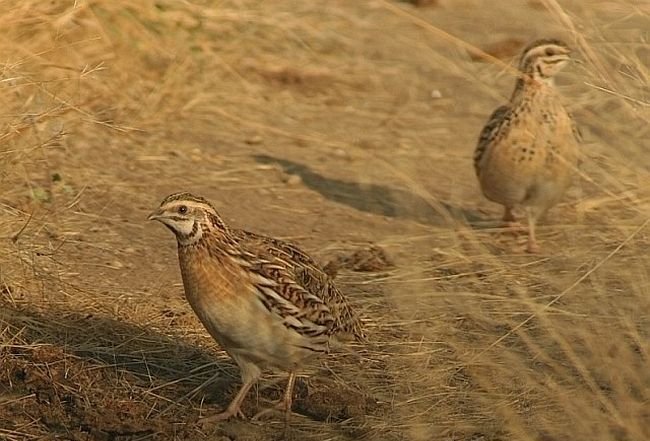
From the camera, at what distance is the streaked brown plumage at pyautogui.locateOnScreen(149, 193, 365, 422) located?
512 centimetres

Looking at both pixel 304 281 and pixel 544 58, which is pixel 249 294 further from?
pixel 544 58

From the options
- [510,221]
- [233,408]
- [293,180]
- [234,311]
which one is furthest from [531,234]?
[234,311]

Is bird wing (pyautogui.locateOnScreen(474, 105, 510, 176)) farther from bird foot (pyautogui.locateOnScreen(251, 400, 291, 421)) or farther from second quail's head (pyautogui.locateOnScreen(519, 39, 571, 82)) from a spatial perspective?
bird foot (pyautogui.locateOnScreen(251, 400, 291, 421))

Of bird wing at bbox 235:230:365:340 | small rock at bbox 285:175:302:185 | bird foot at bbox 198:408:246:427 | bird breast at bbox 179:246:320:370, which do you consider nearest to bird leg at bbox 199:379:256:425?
bird foot at bbox 198:408:246:427

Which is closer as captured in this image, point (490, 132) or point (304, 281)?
point (304, 281)

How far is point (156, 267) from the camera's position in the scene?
7016 millimetres

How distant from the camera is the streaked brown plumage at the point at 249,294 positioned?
16.8 ft

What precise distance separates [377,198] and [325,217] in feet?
1.76

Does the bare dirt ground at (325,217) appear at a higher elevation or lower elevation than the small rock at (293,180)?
higher

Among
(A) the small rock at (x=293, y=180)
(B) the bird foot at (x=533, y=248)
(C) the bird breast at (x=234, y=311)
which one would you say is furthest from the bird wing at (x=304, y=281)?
(A) the small rock at (x=293, y=180)

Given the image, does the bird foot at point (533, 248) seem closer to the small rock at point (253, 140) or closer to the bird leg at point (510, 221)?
the bird leg at point (510, 221)

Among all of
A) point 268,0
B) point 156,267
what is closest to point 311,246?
point 156,267

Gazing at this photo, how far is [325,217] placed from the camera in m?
8.16

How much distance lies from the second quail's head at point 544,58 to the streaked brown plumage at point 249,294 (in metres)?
2.60
